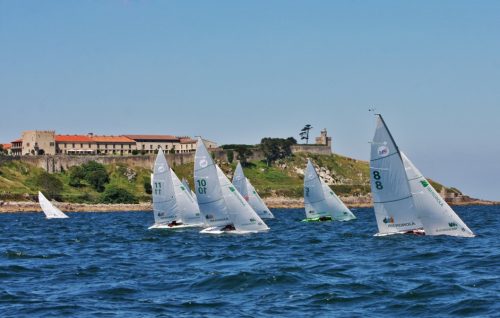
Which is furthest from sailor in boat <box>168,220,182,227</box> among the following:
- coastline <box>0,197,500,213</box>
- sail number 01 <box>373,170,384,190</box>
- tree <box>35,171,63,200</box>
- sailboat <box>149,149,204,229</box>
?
tree <box>35,171,63,200</box>

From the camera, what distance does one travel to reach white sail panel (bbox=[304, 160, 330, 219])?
268 feet

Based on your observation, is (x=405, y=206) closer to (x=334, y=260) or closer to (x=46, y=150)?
(x=334, y=260)

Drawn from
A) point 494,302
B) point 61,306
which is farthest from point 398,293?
point 61,306

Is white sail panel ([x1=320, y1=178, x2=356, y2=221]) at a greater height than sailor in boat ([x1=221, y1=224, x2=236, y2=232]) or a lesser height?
greater

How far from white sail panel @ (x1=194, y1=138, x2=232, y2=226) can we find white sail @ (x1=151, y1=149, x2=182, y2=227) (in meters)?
12.3

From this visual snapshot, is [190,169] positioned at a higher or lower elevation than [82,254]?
higher

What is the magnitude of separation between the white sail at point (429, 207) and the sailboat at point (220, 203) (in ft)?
44.0

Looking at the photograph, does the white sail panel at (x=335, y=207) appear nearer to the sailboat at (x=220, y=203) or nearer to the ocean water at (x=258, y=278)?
the sailboat at (x=220, y=203)

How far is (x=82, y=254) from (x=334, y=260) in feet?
46.5

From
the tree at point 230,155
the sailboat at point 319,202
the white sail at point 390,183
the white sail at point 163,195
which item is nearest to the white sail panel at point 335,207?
the sailboat at point 319,202

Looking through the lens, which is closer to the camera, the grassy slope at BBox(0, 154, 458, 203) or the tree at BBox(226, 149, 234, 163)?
the grassy slope at BBox(0, 154, 458, 203)

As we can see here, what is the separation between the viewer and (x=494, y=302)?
1112 inches

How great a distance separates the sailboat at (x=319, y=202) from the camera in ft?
268

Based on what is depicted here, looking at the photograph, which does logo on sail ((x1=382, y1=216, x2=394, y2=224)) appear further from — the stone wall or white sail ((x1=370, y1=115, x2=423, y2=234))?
the stone wall
